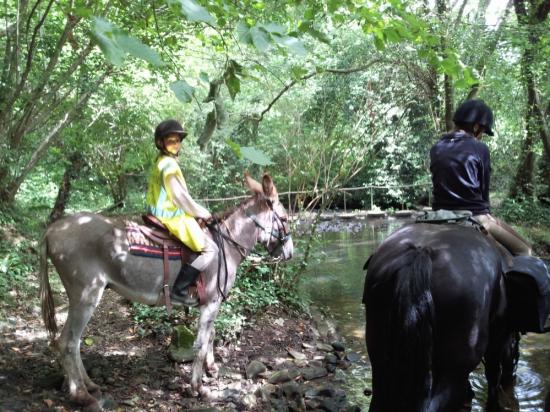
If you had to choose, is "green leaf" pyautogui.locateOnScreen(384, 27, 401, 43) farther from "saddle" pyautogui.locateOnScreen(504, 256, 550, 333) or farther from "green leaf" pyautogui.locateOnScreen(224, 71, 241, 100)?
"saddle" pyautogui.locateOnScreen(504, 256, 550, 333)

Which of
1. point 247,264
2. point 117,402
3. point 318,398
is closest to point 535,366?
point 318,398

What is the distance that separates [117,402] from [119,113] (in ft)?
24.6

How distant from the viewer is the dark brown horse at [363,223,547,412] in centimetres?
269

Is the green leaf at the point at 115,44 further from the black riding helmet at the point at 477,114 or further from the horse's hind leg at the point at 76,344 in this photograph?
the black riding helmet at the point at 477,114

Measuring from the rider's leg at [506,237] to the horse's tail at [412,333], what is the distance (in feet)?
4.51

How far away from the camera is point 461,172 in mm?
3801

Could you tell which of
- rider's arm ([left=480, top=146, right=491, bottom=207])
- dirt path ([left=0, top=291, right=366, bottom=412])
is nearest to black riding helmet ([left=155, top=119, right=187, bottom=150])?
dirt path ([left=0, top=291, right=366, bottom=412])

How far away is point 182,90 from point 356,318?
6.17m

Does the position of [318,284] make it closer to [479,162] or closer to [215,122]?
[479,162]

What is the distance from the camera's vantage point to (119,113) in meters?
10.3

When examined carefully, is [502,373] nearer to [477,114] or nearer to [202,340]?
[477,114]

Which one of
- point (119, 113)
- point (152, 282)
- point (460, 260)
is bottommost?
point (152, 282)

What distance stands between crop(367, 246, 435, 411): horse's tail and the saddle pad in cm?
235

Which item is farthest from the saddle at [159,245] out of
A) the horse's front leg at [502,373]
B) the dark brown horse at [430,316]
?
the horse's front leg at [502,373]
